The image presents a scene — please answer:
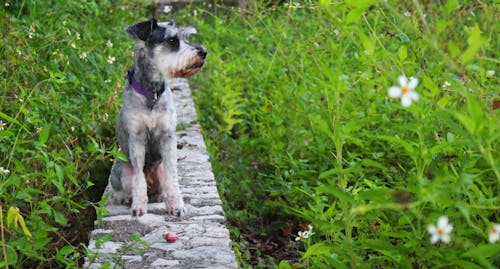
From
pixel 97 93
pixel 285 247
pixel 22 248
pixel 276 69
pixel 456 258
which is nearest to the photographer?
pixel 456 258

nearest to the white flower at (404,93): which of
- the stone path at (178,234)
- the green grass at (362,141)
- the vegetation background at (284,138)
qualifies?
the green grass at (362,141)

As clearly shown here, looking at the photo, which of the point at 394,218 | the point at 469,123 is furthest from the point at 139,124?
the point at 469,123

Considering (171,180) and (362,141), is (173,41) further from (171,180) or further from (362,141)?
(362,141)

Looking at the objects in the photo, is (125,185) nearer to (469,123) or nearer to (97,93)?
(97,93)

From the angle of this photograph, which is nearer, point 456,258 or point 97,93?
point 456,258

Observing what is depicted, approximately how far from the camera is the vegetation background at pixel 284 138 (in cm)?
326

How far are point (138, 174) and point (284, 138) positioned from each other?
5.57 feet

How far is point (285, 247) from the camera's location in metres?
5.18

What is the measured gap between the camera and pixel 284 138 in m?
5.95

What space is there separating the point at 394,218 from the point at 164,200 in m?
1.63

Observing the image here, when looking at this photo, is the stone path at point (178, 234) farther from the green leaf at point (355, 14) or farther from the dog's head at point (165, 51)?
the green leaf at point (355, 14)

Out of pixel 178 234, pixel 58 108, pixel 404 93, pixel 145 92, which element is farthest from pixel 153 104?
pixel 404 93

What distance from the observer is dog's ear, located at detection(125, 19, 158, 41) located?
4.50 metres

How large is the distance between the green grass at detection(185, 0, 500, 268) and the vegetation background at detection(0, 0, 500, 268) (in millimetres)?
18
